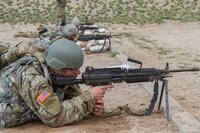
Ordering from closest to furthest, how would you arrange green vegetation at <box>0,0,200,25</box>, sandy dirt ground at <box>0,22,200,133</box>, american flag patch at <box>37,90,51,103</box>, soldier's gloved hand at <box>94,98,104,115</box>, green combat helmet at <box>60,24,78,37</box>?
american flag patch at <box>37,90,51,103</box>
soldier's gloved hand at <box>94,98,104,115</box>
sandy dirt ground at <box>0,22,200,133</box>
green combat helmet at <box>60,24,78,37</box>
green vegetation at <box>0,0,200,25</box>

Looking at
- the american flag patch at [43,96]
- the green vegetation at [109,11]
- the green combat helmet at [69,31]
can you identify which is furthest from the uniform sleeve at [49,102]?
the green vegetation at [109,11]

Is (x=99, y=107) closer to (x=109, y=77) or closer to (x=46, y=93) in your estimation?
(x=109, y=77)

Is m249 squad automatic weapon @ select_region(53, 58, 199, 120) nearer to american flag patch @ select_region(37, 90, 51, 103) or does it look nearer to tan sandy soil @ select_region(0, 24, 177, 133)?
american flag patch @ select_region(37, 90, 51, 103)

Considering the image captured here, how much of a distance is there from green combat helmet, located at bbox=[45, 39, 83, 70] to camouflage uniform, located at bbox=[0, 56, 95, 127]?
0.47 ft

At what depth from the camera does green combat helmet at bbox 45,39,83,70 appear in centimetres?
477

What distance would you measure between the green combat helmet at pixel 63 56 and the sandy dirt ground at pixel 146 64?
63cm

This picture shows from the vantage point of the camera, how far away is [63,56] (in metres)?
4.79

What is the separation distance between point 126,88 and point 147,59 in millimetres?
3631

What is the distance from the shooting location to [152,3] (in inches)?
884

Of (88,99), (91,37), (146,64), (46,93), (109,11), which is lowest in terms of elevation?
(109,11)

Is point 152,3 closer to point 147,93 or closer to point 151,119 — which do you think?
point 147,93

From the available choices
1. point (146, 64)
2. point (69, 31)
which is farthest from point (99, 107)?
point (146, 64)

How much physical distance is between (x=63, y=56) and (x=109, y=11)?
1644 centimetres

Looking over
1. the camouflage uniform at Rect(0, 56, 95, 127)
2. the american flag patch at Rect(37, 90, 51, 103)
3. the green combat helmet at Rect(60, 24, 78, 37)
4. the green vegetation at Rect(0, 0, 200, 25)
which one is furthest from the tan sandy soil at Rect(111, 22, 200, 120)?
the american flag patch at Rect(37, 90, 51, 103)
